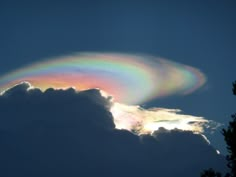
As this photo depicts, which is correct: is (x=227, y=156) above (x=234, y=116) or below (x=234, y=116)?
below

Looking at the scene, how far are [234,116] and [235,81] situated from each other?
4331 mm

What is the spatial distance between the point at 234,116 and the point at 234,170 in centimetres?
692

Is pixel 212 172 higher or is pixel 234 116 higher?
pixel 234 116

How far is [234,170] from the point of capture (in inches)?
2864

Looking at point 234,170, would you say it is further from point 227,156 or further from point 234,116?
point 234,116

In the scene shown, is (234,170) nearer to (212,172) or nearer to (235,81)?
(212,172)

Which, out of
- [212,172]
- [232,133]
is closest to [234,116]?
[232,133]

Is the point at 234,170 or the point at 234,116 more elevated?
the point at 234,116

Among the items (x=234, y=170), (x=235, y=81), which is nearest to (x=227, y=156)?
(x=234, y=170)

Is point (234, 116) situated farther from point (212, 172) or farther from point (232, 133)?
point (212, 172)

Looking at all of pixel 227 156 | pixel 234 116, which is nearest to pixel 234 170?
pixel 227 156

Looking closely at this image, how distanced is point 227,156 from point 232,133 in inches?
112

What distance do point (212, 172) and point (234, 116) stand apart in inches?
301

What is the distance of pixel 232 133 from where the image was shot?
73312 millimetres
